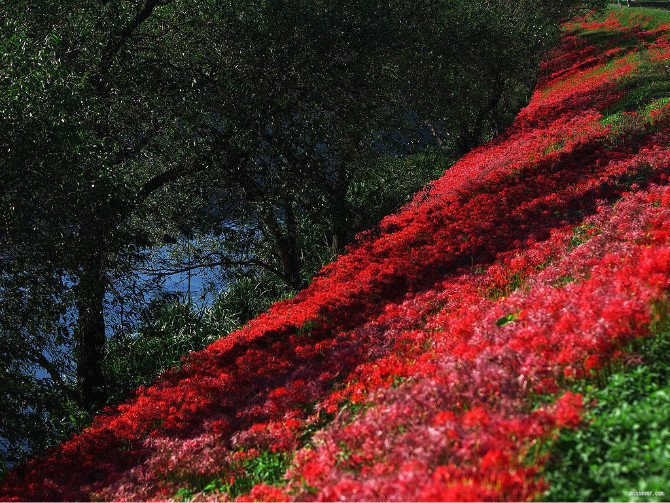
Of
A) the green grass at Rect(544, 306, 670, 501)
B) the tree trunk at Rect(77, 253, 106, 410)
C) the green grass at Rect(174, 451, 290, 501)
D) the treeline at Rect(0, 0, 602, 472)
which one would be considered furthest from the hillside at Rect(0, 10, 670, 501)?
the tree trunk at Rect(77, 253, 106, 410)

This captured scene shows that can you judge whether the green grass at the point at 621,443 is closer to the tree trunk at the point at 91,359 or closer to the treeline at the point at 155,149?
the treeline at the point at 155,149

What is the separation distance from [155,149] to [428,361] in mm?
8556

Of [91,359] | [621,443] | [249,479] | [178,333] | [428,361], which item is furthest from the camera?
[178,333]

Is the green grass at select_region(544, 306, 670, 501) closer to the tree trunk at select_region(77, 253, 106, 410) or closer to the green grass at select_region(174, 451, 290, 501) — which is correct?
the green grass at select_region(174, 451, 290, 501)

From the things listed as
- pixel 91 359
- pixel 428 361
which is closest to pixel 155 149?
pixel 91 359

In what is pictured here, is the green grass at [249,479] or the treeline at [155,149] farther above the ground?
the treeline at [155,149]

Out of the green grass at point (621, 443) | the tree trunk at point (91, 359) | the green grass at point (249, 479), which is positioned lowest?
the green grass at point (621, 443)

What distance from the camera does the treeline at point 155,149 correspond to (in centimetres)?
905

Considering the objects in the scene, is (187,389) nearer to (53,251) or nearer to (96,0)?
(53,251)

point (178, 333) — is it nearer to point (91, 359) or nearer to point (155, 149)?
point (91, 359)

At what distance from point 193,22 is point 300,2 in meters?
2.49

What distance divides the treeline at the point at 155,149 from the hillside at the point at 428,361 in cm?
198

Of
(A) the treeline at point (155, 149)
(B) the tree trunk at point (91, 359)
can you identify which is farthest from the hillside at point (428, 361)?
(B) the tree trunk at point (91, 359)

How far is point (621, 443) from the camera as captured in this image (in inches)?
163
